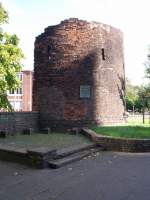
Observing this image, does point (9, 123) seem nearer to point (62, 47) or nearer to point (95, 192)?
point (62, 47)

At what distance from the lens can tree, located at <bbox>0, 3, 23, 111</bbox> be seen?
1375 centimetres

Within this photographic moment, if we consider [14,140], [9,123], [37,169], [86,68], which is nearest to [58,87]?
[86,68]

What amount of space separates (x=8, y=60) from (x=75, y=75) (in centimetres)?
452

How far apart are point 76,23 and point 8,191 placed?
12.7m

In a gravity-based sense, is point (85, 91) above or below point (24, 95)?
below

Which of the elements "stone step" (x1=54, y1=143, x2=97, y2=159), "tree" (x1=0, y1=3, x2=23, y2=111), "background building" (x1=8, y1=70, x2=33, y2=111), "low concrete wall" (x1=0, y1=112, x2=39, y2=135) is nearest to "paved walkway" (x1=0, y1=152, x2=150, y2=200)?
"stone step" (x1=54, y1=143, x2=97, y2=159)

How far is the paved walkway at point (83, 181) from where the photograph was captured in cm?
685

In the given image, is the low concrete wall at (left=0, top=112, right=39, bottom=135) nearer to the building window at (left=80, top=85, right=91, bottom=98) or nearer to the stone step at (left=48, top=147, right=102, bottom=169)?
the building window at (left=80, top=85, right=91, bottom=98)

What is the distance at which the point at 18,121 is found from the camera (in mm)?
16656

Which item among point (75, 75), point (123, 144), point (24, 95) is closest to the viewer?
point (123, 144)

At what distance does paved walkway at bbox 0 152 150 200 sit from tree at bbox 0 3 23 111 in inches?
167

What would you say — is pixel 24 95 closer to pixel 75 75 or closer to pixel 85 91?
pixel 75 75

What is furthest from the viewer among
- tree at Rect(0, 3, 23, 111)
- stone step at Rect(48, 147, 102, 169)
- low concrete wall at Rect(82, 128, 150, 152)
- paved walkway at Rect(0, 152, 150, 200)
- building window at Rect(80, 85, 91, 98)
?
building window at Rect(80, 85, 91, 98)

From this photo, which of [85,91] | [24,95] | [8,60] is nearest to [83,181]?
[8,60]
